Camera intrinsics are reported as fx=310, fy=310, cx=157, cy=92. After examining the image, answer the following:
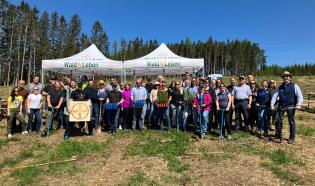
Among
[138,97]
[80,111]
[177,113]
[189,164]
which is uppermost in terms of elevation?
[138,97]

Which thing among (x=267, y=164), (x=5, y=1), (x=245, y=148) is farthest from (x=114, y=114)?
(x=5, y=1)

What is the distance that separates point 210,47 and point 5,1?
179ft

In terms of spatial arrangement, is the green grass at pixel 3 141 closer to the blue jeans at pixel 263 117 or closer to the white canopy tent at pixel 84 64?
the white canopy tent at pixel 84 64

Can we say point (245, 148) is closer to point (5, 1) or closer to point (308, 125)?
point (308, 125)

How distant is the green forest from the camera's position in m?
50.4

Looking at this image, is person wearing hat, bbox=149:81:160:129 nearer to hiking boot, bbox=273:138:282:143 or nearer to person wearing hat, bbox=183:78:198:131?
person wearing hat, bbox=183:78:198:131

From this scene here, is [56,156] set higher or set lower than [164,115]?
lower

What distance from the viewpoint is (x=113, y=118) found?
10922 millimetres

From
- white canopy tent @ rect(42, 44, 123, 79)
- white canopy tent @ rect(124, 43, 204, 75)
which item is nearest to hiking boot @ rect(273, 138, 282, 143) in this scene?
white canopy tent @ rect(124, 43, 204, 75)

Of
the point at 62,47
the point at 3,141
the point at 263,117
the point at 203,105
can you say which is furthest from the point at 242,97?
the point at 62,47

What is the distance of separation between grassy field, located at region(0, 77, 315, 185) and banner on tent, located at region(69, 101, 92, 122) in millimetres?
711

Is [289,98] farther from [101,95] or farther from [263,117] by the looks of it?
[101,95]

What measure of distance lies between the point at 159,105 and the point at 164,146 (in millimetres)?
1798

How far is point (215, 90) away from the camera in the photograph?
1080 centimetres
